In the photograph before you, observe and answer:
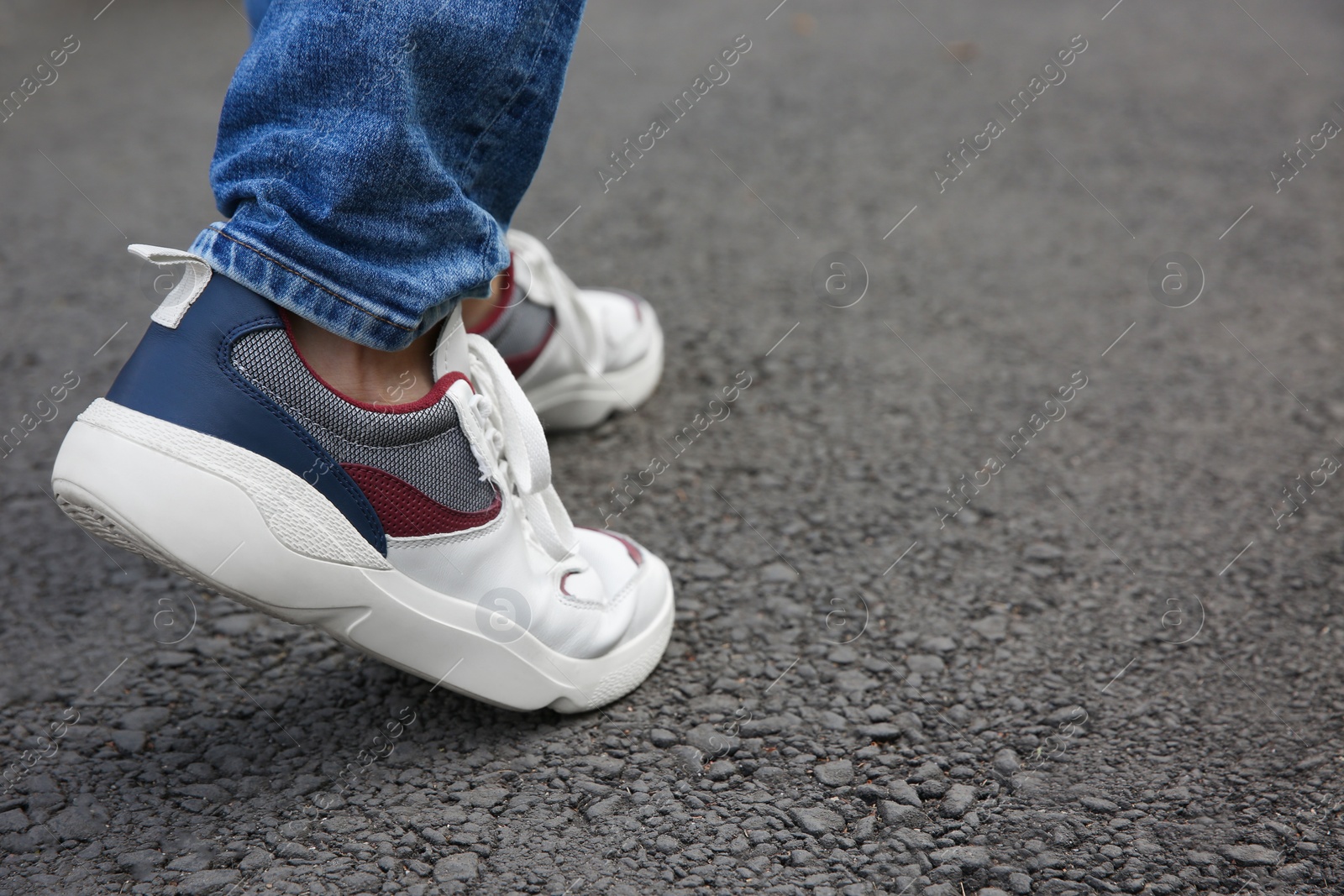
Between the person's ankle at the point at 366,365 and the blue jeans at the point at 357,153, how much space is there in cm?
5

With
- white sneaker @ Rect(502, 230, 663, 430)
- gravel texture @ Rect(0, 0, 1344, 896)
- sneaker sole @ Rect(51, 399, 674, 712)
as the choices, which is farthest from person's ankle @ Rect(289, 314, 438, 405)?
white sneaker @ Rect(502, 230, 663, 430)

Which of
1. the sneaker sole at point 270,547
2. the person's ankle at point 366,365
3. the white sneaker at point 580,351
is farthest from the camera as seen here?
the white sneaker at point 580,351

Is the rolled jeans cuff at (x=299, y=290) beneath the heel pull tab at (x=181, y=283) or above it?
above

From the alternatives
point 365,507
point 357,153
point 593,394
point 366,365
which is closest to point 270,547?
point 365,507

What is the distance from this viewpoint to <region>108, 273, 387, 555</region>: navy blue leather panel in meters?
1.00

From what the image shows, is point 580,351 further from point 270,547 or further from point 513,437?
point 270,547

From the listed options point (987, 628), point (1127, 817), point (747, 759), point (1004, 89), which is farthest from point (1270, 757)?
point (1004, 89)

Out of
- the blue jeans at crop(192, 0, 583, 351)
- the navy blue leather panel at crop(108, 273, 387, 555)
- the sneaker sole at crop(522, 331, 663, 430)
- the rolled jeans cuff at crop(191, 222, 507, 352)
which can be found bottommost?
the sneaker sole at crop(522, 331, 663, 430)

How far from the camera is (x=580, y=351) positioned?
1899 mm

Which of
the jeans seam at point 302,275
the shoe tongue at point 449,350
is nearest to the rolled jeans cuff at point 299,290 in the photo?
the jeans seam at point 302,275

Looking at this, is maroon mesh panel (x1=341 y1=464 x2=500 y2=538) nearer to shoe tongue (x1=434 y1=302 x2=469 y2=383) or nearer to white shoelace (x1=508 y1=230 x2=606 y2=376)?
shoe tongue (x1=434 y1=302 x2=469 y2=383)

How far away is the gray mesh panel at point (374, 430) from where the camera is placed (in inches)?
40.6

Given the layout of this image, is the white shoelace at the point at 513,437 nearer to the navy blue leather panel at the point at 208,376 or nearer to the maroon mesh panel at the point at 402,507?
the maroon mesh panel at the point at 402,507

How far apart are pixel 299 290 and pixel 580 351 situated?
35.4 inches
